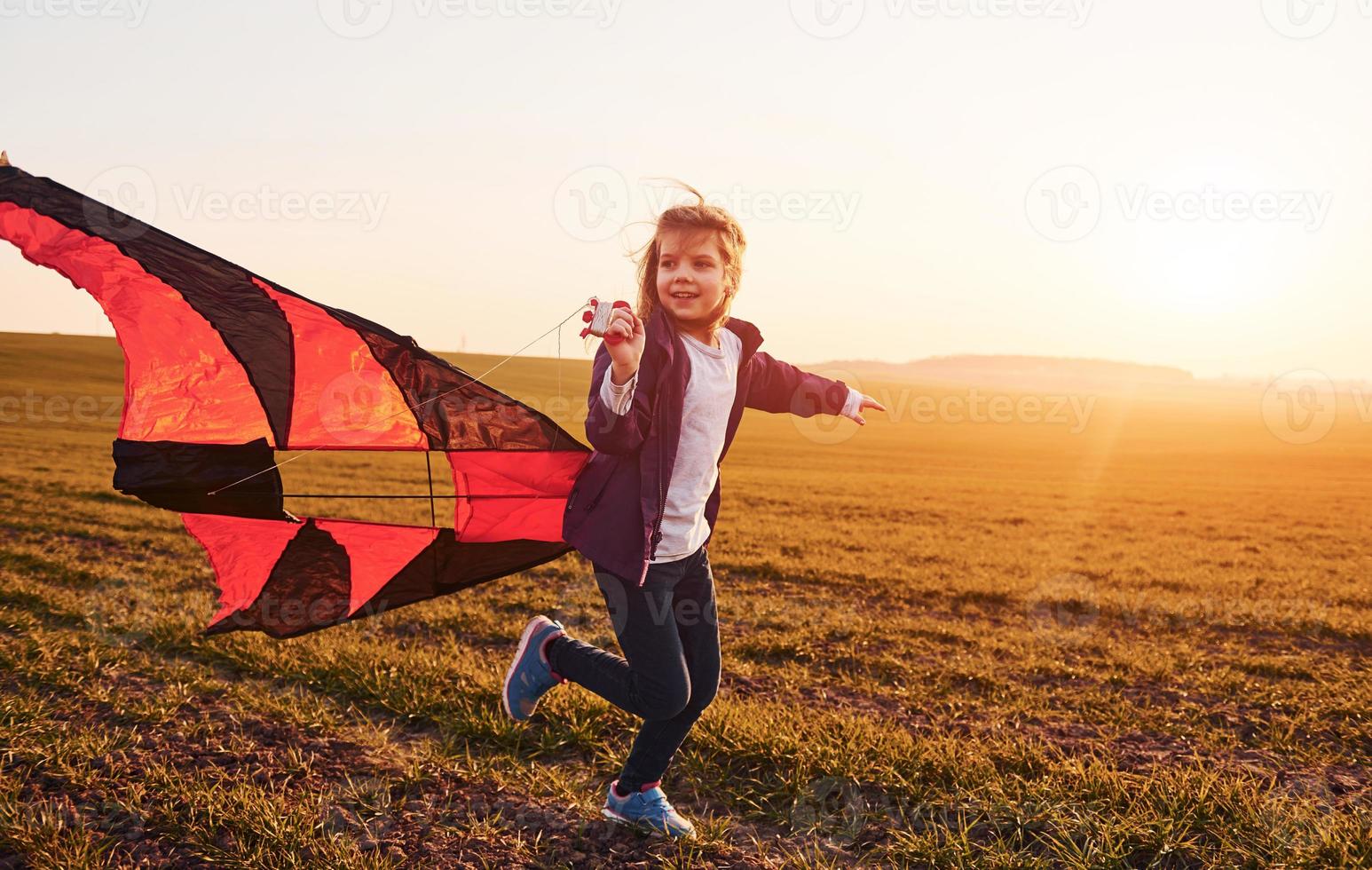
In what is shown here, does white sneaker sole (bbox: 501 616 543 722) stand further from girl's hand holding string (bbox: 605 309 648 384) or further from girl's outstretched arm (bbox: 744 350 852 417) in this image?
girl's hand holding string (bbox: 605 309 648 384)

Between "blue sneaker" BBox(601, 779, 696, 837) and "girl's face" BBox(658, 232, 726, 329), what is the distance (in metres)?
2.20

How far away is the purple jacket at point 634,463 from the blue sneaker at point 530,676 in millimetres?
846

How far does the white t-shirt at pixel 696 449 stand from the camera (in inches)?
133

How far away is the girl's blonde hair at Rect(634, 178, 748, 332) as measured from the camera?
11.0ft

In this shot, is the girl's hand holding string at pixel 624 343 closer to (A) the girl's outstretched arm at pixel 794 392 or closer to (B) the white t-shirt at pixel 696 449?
(B) the white t-shirt at pixel 696 449

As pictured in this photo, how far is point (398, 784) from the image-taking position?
4090 millimetres

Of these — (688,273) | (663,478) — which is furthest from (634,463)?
(688,273)

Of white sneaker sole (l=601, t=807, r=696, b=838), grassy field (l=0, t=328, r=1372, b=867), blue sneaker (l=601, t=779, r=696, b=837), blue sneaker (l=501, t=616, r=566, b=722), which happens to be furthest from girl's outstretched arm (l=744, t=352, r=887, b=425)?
white sneaker sole (l=601, t=807, r=696, b=838)

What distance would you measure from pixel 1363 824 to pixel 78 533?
1304 cm

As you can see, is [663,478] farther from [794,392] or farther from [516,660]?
[516,660]

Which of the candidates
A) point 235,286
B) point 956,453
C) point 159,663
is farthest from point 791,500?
point 956,453

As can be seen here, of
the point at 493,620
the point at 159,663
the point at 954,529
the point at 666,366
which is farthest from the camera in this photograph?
the point at 954,529

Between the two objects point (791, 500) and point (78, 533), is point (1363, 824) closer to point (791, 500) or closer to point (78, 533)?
point (78, 533)

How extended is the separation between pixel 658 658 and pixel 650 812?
2.75 feet
